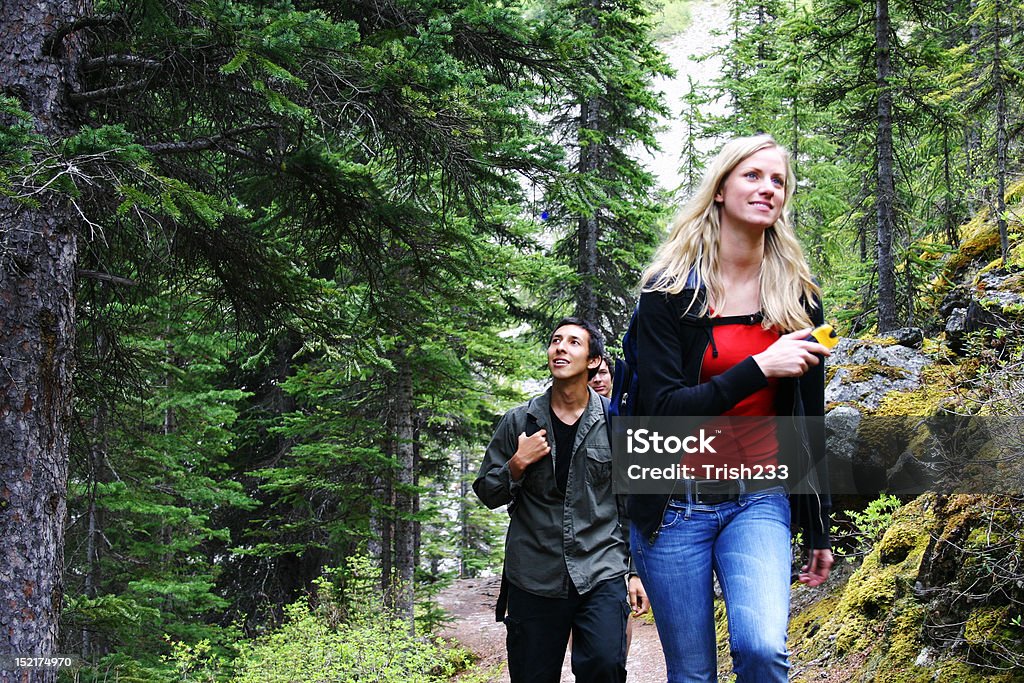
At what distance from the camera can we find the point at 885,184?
12055 mm

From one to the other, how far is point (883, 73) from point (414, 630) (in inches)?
457

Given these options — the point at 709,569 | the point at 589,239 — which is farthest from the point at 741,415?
the point at 589,239

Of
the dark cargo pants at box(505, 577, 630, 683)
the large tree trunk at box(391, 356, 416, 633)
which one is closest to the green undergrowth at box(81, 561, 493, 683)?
the large tree trunk at box(391, 356, 416, 633)

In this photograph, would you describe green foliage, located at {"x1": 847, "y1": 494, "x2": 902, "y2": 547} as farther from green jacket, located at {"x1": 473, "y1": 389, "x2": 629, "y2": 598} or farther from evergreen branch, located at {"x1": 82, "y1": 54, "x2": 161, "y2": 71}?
evergreen branch, located at {"x1": 82, "y1": 54, "x2": 161, "y2": 71}

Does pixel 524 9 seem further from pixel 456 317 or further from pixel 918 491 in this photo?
pixel 456 317

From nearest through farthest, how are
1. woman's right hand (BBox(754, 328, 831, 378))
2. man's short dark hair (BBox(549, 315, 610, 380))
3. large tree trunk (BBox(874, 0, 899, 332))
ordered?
woman's right hand (BBox(754, 328, 831, 378)), man's short dark hair (BBox(549, 315, 610, 380)), large tree trunk (BBox(874, 0, 899, 332))

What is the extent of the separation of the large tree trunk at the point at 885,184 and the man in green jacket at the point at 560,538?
8.77m

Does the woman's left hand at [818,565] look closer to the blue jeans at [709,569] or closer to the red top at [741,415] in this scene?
the blue jeans at [709,569]

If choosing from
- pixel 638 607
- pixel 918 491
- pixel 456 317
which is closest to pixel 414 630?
pixel 456 317

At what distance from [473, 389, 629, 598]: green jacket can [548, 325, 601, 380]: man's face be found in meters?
0.25

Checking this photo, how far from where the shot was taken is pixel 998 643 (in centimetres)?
410

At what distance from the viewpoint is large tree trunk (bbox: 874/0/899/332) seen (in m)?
11.6

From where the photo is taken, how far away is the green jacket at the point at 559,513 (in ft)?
13.3

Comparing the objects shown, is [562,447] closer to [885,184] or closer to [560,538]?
[560,538]
